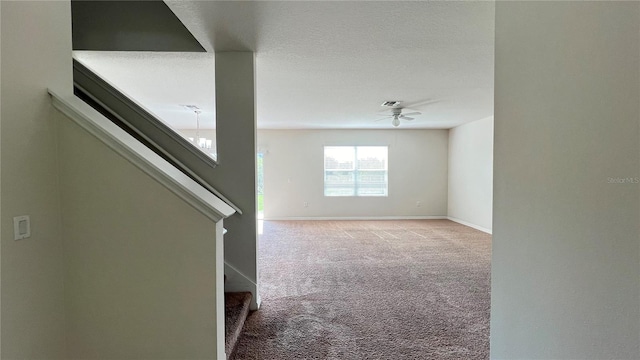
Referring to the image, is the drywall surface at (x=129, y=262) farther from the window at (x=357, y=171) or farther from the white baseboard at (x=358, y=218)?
the window at (x=357, y=171)

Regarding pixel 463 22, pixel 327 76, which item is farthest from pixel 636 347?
pixel 327 76

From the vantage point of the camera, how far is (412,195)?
7.78 metres

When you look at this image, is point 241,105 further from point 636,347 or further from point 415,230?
point 415,230

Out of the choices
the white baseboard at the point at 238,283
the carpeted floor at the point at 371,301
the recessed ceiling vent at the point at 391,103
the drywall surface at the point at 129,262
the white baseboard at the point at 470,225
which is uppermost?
the recessed ceiling vent at the point at 391,103

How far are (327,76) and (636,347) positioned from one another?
10.2 feet

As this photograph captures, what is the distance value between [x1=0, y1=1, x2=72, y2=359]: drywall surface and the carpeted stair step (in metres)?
0.84

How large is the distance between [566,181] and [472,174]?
5937 mm

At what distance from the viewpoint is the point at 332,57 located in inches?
109

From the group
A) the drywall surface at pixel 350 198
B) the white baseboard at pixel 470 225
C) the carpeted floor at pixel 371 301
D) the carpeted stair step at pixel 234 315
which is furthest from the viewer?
the drywall surface at pixel 350 198

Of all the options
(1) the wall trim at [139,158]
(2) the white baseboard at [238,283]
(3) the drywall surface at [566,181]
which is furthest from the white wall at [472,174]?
(1) the wall trim at [139,158]

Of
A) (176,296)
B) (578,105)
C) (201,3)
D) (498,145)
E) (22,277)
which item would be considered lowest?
(176,296)

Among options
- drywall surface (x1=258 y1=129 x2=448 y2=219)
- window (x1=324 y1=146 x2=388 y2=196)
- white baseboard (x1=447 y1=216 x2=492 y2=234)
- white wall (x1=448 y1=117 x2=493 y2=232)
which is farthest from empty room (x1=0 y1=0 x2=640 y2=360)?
window (x1=324 y1=146 x2=388 y2=196)

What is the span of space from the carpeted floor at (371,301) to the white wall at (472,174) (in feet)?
4.36

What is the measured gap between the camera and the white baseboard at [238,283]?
2.56 metres
